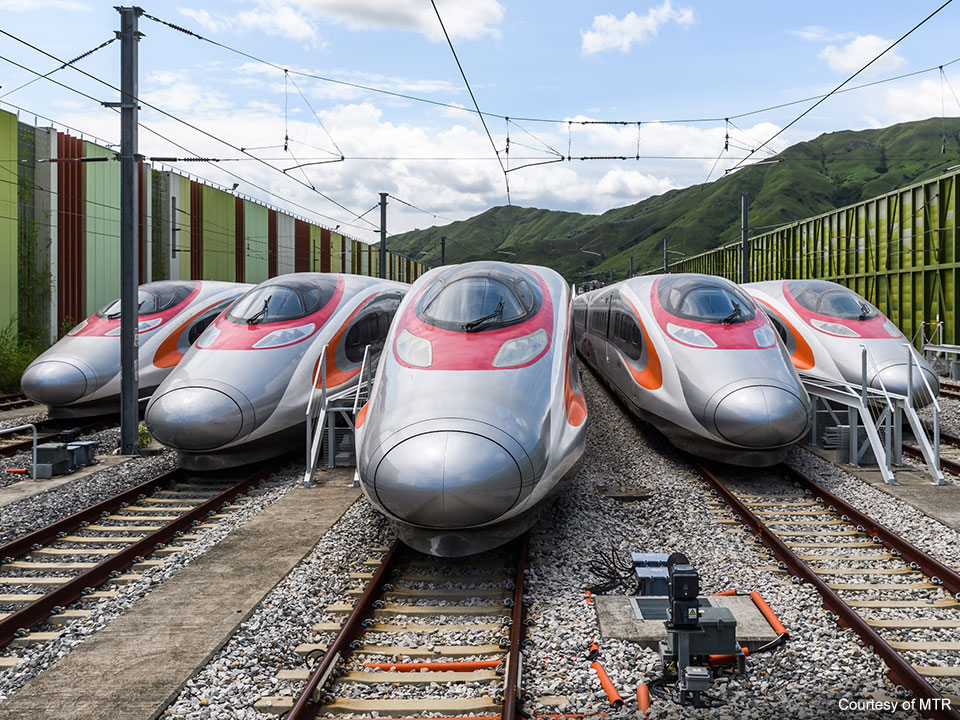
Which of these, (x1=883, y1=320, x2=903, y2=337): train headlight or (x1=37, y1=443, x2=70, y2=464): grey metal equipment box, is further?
(x1=883, y1=320, x2=903, y2=337): train headlight

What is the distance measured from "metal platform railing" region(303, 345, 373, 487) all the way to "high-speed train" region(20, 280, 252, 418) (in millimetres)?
4958

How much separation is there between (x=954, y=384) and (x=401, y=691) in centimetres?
2253

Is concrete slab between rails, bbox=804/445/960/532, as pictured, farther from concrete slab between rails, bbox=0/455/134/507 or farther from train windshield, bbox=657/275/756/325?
concrete slab between rails, bbox=0/455/134/507

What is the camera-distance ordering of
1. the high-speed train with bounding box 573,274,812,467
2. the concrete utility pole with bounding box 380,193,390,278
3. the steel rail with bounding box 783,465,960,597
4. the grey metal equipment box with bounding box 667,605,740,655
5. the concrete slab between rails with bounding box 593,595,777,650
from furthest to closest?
the concrete utility pole with bounding box 380,193,390,278 < the high-speed train with bounding box 573,274,812,467 < the steel rail with bounding box 783,465,960,597 < the concrete slab between rails with bounding box 593,595,777,650 < the grey metal equipment box with bounding box 667,605,740,655

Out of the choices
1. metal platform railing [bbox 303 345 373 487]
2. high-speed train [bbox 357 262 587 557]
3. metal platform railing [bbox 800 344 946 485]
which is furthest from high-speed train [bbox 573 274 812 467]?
metal platform railing [bbox 303 345 373 487]

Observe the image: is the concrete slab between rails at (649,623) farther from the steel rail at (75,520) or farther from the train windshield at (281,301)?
the train windshield at (281,301)

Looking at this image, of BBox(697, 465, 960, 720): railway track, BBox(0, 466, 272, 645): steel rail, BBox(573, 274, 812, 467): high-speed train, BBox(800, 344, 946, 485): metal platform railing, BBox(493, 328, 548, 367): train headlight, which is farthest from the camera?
BBox(800, 344, 946, 485): metal platform railing

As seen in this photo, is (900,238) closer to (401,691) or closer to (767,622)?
(767,622)

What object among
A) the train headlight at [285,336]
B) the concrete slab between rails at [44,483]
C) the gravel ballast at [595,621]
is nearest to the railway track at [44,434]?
the concrete slab between rails at [44,483]

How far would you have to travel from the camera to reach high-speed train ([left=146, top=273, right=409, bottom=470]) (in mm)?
10195

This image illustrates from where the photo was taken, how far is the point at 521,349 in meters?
7.83

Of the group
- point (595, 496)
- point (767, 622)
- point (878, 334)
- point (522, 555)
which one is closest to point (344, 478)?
point (595, 496)

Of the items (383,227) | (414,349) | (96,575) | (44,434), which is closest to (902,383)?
(414,349)

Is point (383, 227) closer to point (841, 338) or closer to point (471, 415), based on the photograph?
point (841, 338)
